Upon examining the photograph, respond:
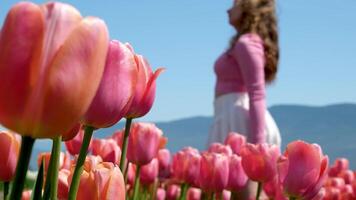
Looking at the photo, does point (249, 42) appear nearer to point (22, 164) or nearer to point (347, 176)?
point (347, 176)

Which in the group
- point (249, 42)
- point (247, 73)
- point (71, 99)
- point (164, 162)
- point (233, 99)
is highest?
point (249, 42)

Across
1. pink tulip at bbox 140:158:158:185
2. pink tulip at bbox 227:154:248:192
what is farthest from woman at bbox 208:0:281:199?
pink tulip at bbox 227:154:248:192

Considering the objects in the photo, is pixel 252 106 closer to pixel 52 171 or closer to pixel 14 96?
pixel 52 171

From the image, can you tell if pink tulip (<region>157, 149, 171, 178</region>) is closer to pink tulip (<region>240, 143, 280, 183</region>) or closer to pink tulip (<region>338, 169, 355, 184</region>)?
pink tulip (<region>338, 169, 355, 184</region>)

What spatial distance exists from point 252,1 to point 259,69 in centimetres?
84

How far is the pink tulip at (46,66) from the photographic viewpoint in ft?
2.07

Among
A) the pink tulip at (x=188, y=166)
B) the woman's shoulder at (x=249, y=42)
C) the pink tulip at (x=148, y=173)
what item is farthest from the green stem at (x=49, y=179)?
the woman's shoulder at (x=249, y=42)

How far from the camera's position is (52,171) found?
3.10 ft

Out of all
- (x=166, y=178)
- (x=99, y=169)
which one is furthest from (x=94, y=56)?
(x=166, y=178)

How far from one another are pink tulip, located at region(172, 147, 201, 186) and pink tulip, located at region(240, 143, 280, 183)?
1.42 feet

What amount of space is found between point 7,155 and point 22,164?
0.46 metres

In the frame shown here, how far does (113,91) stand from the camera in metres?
0.90

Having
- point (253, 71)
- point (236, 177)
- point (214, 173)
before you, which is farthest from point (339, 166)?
point (214, 173)

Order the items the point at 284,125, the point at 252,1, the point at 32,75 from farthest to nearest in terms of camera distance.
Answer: the point at 284,125, the point at 252,1, the point at 32,75
